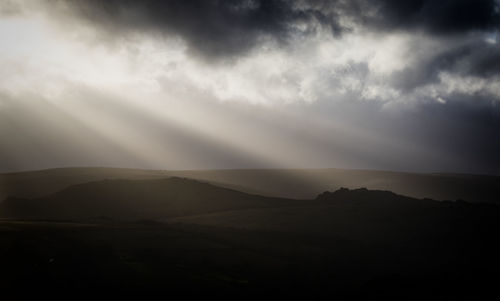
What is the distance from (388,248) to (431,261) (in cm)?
500

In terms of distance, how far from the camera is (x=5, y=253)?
79.3ft

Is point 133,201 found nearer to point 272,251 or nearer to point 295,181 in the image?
point 272,251

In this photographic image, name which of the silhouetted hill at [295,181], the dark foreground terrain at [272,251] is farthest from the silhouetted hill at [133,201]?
the silhouetted hill at [295,181]

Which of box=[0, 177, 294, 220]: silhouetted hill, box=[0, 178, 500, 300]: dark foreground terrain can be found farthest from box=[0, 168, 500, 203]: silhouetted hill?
box=[0, 178, 500, 300]: dark foreground terrain

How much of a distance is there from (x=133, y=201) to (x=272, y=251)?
4394 cm

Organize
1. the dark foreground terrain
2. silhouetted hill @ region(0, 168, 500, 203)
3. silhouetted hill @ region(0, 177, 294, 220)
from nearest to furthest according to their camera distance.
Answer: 1. the dark foreground terrain
2. silhouetted hill @ region(0, 177, 294, 220)
3. silhouetted hill @ region(0, 168, 500, 203)

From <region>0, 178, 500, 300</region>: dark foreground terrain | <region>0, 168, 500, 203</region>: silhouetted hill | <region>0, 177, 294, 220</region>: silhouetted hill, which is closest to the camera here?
<region>0, 178, 500, 300</region>: dark foreground terrain

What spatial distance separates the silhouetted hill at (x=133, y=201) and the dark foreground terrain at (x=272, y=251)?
0.54 meters

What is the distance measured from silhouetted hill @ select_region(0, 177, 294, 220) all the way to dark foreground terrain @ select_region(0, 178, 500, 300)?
0.54m

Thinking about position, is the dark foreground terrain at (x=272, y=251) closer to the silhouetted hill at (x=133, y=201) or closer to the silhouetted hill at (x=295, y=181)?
the silhouetted hill at (x=133, y=201)

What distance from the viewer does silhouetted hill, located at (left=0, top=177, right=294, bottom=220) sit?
2447 inches

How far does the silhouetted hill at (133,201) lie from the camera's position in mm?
62156

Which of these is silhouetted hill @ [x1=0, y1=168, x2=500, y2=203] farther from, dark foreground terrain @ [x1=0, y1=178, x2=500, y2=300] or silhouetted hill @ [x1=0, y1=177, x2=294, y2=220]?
dark foreground terrain @ [x1=0, y1=178, x2=500, y2=300]

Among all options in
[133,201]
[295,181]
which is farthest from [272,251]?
[295,181]
